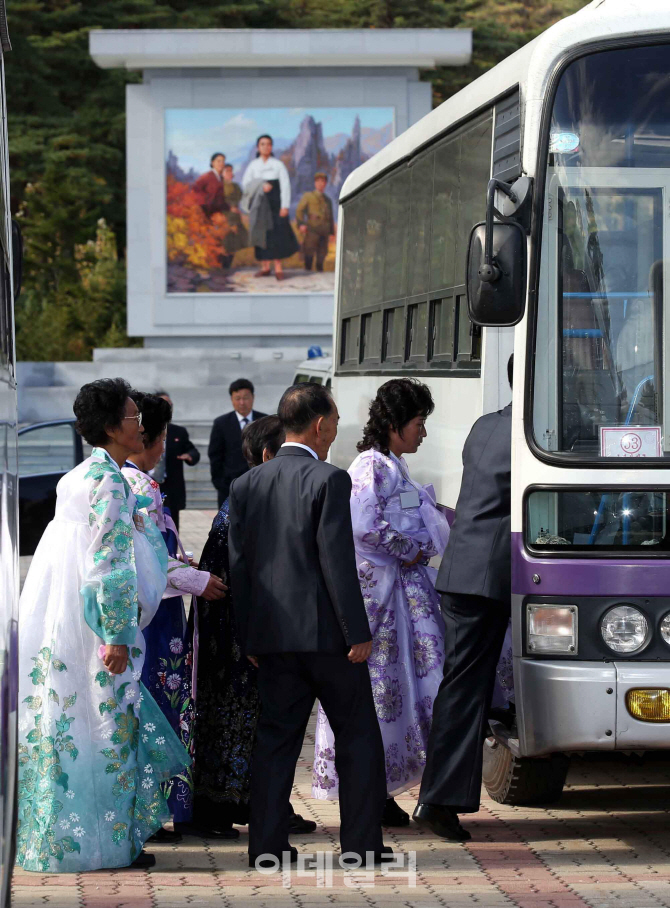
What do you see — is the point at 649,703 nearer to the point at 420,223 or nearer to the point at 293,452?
the point at 293,452

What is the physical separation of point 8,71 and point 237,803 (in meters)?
40.0

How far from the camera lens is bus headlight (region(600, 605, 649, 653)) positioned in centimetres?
525

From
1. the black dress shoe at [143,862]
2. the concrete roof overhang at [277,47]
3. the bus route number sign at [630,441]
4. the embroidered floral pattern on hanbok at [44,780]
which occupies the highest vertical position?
the concrete roof overhang at [277,47]

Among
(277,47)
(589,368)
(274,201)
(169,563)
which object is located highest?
(277,47)

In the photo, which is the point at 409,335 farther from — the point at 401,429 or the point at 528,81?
the point at 528,81

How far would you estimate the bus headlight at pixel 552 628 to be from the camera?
528cm

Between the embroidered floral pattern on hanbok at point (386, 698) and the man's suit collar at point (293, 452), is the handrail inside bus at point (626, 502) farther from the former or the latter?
the embroidered floral pattern on hanbok at point (386, 698)

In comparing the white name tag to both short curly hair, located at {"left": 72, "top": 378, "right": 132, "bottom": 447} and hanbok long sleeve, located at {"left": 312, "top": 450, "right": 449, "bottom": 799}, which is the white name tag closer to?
hanbok long sleeve, located at {"left": 312, "top": 450, "right": 449, "bottom": 799}

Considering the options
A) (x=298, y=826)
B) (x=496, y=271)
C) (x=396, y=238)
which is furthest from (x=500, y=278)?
(x=396, y=238)

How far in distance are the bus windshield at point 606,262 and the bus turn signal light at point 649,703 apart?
2.68 feet

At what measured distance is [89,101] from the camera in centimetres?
4450

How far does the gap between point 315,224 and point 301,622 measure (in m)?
29.6

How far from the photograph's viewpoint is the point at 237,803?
5949 millimetres

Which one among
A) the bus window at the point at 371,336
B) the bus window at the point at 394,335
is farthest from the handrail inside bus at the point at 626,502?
the bus window at the point at 371,336
